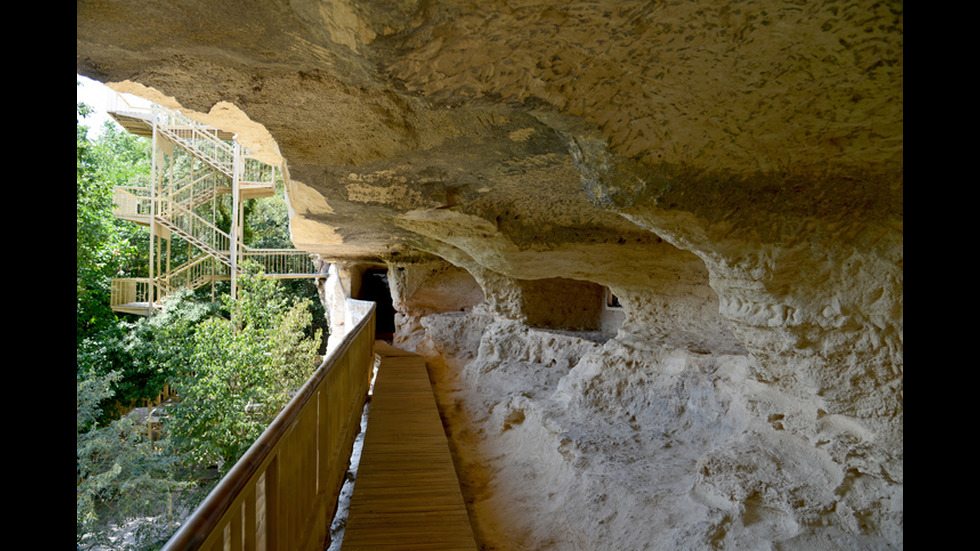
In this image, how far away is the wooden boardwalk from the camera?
296cm

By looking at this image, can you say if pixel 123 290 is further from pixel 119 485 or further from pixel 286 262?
pixel 119 485

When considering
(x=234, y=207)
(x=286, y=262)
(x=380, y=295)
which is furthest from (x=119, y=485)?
(x=380, y=295)

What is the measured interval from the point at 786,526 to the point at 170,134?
680 inches

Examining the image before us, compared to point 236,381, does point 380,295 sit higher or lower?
higher

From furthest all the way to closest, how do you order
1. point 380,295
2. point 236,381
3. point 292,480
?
point 380,295, point 236,381, point 292,480

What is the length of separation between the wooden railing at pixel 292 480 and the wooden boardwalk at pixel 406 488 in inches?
8.7

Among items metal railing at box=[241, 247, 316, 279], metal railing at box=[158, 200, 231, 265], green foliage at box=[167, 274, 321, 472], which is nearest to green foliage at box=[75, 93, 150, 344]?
metal railing at box=[158, 200, 231, 265]

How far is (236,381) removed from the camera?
9.34 metres

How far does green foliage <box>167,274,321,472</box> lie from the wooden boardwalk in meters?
4.92

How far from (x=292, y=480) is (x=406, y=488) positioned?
1.59 meters

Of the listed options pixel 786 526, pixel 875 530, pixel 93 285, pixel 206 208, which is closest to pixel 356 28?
pixel 786 526

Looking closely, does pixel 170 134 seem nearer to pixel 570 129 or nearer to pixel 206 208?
pixel 206 208

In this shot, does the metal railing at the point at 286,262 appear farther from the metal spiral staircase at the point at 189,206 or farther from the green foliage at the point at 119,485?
the green foliage at the point at 119,485

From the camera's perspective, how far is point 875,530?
2.49 metres
